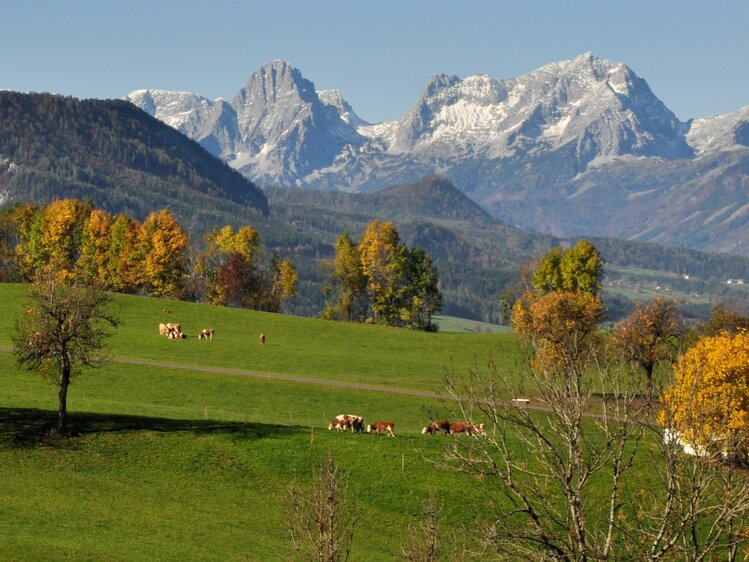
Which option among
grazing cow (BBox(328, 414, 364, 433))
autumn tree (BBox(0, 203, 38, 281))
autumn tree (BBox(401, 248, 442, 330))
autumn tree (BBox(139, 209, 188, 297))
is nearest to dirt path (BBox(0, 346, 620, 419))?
grazing cow (BBox(328, 414, 364, 433))

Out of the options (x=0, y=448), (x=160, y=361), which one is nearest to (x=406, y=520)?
(x=0, y=448)

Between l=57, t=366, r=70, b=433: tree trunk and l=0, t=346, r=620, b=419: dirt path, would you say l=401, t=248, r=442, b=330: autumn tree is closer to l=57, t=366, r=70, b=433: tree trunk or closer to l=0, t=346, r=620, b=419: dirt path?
l=0, t=346, r=620, b=419: dirt path

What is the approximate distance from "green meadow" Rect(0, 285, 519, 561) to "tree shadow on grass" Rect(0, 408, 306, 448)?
0.14 metres

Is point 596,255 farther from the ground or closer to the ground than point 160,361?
farther from the ground

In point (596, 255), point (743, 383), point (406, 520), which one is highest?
point (596, 255)

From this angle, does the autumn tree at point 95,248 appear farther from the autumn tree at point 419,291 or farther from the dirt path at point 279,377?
the dirt path at point 279,377

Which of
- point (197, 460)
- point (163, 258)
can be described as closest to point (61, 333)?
point (197, 460)

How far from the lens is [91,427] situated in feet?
248

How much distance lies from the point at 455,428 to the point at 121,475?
25.6m

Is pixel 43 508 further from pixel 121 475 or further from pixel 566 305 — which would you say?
pixel 566 305

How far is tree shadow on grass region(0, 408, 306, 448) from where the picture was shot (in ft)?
237

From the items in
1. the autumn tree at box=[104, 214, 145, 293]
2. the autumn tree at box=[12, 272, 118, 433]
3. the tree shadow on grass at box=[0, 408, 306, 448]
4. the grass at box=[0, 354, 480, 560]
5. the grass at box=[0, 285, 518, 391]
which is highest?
the autumn tree at box=[104, 214, 145, 293]

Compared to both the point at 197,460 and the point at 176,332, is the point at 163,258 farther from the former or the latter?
the point at 197,460

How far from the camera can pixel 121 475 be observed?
68125 millimetres
